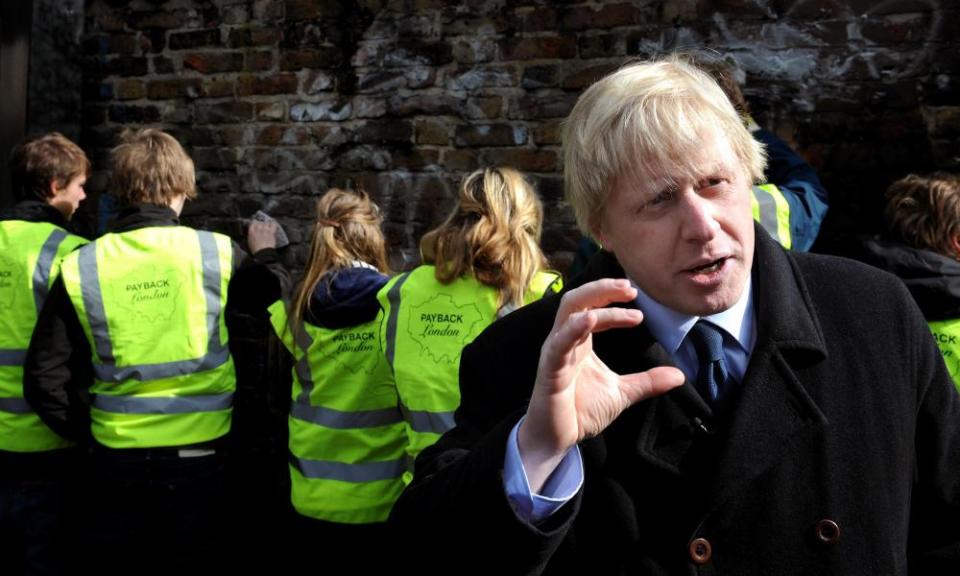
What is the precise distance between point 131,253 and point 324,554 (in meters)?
1.23

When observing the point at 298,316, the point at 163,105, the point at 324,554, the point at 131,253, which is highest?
the point at 163,105

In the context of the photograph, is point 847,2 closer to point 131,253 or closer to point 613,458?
Result: point 613,458

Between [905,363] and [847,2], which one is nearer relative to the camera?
[905,363]

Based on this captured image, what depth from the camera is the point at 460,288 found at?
93.5 inches

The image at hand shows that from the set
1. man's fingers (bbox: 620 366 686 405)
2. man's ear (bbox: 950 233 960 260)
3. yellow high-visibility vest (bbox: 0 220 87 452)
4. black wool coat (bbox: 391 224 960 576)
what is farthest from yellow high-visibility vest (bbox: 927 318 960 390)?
yellow high-visibility vest (bbox: 0 220 87 452)

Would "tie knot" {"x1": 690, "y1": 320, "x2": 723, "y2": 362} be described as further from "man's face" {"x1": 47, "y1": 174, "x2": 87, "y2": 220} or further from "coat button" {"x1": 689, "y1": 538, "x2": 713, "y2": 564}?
"man's face" {"x1": 47, "y1": 174, "x2": 87, "y2": 220}

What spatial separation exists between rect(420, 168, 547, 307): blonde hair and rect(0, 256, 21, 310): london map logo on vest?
5.30 feet

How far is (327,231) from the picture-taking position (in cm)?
270

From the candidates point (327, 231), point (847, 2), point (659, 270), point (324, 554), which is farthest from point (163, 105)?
point (659, 270)

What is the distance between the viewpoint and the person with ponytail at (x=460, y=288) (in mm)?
2326

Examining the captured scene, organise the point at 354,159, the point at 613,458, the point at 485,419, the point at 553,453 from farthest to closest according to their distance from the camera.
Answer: the point at 354,159, the point at 485,419, the point at 613,458, the point at 553,453

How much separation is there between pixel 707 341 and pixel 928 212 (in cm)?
144

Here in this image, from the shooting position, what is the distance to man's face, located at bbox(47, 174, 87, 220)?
3.11m

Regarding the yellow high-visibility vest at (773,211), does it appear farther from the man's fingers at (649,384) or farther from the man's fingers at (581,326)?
the man's fingers at (581,326)
